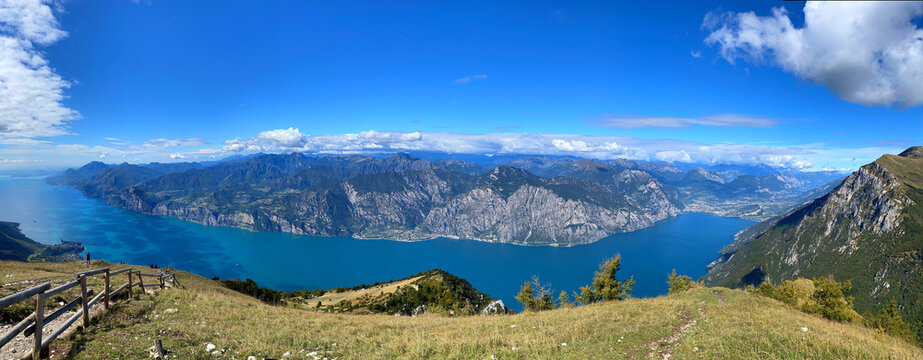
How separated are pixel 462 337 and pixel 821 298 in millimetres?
63859

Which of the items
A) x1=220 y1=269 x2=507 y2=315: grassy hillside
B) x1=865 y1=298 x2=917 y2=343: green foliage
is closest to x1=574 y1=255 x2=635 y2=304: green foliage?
x1=220 y1=269 x2=507 y2=315: grassy hillside

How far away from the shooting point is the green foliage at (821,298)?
43.9 m

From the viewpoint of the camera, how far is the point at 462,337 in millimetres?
17312

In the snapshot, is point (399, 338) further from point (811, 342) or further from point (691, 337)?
point (811, 342)

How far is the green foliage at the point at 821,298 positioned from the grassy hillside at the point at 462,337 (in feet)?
117

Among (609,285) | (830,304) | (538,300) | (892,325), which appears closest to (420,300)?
(538,300)

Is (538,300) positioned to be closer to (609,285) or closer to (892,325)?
(609,285)

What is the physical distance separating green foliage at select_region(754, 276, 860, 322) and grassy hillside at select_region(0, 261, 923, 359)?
35581 mm

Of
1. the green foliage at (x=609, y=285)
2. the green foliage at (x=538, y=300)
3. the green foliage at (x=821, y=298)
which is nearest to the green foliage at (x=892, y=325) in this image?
the green foliage at (x=821, y=298)

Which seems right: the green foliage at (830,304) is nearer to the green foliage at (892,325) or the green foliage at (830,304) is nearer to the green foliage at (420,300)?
the green foliage at (892,325)

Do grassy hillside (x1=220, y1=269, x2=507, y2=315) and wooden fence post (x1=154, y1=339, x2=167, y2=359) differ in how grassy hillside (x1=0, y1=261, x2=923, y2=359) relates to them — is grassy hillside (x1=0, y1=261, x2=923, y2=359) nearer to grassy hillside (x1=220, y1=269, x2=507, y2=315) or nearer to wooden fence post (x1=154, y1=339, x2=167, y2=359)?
wooden fence post (x1=154, y1=339, x2=167, y2=359)

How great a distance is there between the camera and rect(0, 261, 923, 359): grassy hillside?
41.5 feet

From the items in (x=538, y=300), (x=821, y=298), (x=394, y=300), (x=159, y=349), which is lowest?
(x=394, y=300)

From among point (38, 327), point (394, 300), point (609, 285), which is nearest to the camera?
point (38, 327)
